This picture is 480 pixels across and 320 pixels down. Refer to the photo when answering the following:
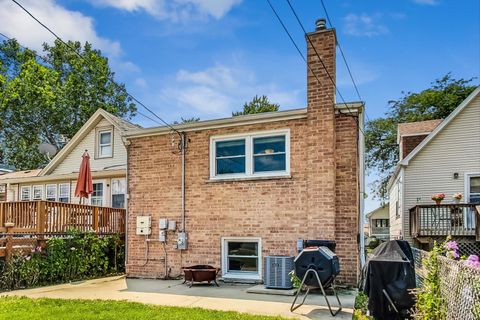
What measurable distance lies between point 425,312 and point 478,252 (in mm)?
12489

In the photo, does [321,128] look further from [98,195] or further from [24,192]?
[24,192]

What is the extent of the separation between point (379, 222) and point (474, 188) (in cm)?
2706

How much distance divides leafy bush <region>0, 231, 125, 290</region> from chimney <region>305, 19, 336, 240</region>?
256 inches

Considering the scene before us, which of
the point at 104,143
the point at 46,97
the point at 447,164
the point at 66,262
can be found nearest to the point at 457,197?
the point at 447,164

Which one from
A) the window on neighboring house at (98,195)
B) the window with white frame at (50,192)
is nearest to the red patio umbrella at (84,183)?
the window on neighboring house at (98,195)

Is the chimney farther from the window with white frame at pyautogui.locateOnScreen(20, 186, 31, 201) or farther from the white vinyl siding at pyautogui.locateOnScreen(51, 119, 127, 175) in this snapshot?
the window with white frame at pyautogui.locateOnScreen(20, 186, 31, 201)

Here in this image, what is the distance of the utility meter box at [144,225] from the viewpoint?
1080 cm

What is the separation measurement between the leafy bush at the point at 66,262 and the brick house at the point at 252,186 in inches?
46.6

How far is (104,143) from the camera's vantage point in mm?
17938

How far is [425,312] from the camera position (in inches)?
187

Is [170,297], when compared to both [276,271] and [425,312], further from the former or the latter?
[425,312]

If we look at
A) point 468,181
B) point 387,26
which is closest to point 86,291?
point 387,26

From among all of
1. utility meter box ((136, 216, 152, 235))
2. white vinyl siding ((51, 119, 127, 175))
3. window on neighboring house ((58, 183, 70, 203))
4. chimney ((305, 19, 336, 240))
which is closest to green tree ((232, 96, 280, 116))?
white vinyl siding ((51, 119, 127, 175))

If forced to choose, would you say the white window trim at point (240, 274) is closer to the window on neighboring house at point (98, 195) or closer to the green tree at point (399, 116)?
the window on neighboring house at point (98, 195)
